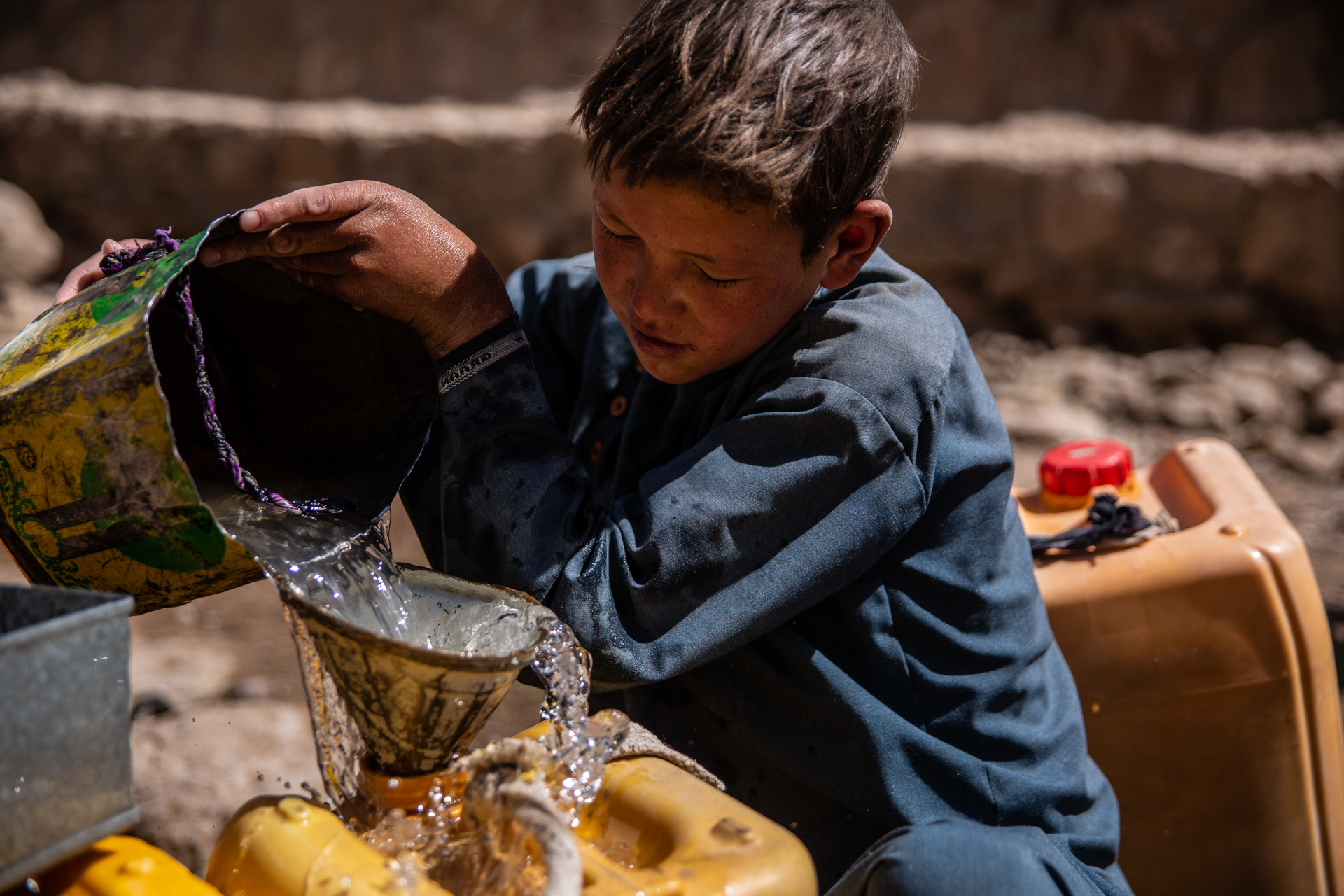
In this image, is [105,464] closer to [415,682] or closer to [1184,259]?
[415,682]

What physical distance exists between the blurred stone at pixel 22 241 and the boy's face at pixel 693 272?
400cm

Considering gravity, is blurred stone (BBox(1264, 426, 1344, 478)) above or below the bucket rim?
below

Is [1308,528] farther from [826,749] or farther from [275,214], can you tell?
[275,214]

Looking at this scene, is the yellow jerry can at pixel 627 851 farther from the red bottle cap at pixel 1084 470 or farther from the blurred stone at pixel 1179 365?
the blurred stone at pixel 1179 365

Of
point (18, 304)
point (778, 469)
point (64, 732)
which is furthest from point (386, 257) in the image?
point (18, 304)

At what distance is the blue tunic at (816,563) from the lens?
3.64 feet

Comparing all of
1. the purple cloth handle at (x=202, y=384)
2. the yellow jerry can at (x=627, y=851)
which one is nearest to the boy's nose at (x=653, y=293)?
the purple cloth handle at (x=202, y=384)

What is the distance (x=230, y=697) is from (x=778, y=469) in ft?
6.10

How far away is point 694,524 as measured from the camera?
3.59ft

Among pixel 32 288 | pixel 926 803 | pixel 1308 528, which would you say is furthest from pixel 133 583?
pixel 32 288

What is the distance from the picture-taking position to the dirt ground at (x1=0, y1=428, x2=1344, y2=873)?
6.14 ft

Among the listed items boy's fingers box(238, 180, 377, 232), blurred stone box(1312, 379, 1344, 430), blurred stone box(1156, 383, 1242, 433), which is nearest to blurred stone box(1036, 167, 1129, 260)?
blurred stone box(1156, 383, 1242, 433)

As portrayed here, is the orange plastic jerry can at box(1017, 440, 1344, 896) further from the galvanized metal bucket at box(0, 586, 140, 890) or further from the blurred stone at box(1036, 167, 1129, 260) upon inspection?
the blurred stone at box(1036, 167, 1129, 260)

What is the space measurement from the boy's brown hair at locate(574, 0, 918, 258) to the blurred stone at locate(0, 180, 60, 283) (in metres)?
4.00
